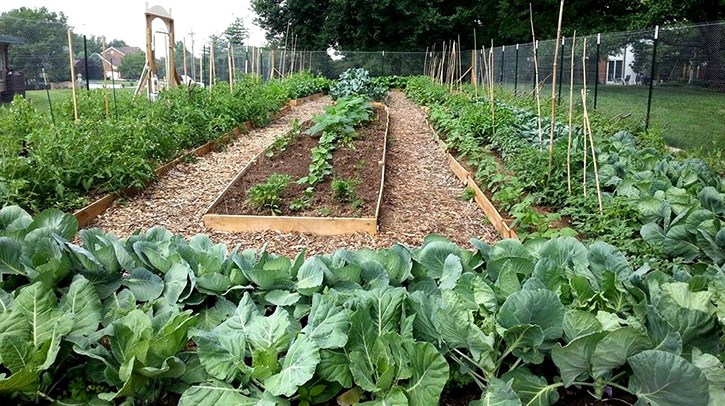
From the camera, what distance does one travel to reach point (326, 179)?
6.50m

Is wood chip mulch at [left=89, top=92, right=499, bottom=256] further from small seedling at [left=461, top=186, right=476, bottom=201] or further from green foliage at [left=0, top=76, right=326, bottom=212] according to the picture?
green foliage at [left=0, top=76, right=326, bottom=212]

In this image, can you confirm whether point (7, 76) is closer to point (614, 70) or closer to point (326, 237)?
point (326, 237)

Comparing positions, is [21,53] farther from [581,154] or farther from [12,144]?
[581,154]

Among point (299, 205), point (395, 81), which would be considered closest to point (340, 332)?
point (299, 205)

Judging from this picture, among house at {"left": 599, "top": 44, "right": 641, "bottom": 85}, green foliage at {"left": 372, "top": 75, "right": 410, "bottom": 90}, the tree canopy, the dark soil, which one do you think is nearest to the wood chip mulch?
the dark soil

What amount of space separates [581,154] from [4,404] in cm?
540

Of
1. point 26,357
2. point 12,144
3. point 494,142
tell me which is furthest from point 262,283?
point 494,142

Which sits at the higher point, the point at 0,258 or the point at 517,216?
the point at 0,258

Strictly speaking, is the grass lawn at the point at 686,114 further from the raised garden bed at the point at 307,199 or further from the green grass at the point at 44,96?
the green grass at the point at 44,96

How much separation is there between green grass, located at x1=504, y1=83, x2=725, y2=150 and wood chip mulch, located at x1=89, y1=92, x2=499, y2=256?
352cm

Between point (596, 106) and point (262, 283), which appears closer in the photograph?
point (262, 283)

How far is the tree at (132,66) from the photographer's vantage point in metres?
15.8

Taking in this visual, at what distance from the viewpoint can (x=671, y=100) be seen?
8883 millimetres

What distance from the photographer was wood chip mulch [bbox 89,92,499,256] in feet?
16.0
